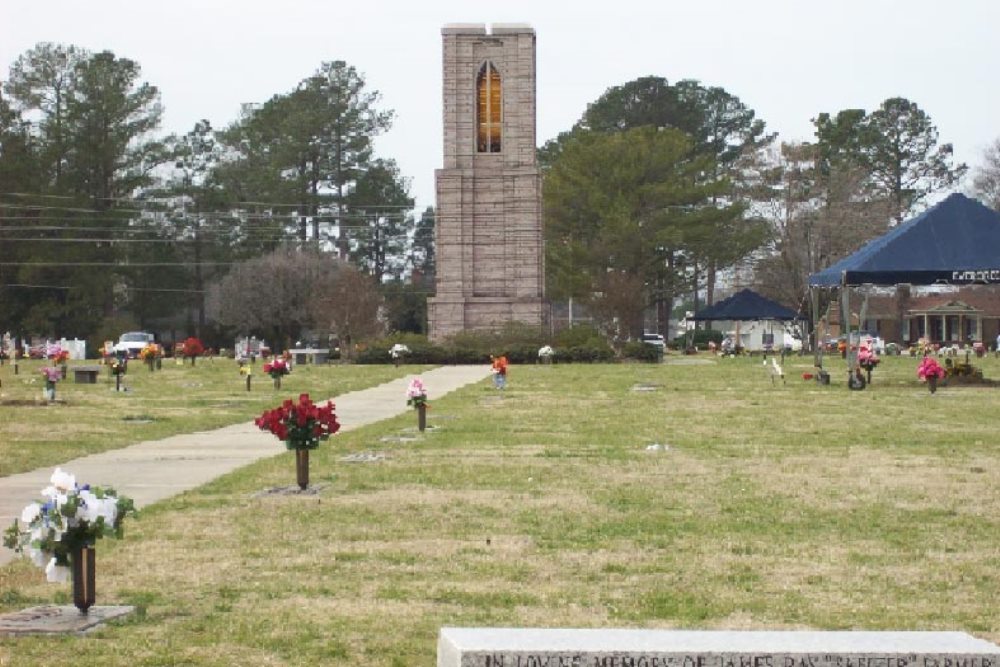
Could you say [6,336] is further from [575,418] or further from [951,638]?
[951,638]

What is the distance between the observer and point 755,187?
4124 inches

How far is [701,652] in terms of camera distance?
21.0 ft

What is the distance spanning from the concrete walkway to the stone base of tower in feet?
144

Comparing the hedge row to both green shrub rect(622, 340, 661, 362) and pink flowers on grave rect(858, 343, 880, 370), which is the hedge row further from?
pink flowers on grave rect(858, 343, 880, 370)

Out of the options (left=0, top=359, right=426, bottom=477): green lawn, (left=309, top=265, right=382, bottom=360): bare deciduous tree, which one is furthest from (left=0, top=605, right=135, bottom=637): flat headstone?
(left=309, top=265, right=382, bottom=360): bare deciduous tree

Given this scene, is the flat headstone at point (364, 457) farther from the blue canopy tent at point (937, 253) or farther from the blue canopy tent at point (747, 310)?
the blue canopy tent at point (747, 310)

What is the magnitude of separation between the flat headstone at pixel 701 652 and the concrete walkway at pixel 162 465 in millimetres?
7361

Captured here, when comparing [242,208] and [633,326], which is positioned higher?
[242,208]

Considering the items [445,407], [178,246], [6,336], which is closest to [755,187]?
[178,246]

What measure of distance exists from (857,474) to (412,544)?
7388 mm

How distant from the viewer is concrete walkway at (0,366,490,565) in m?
18.1

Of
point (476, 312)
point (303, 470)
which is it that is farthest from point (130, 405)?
point (476, 312)

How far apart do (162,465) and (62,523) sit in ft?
37.9

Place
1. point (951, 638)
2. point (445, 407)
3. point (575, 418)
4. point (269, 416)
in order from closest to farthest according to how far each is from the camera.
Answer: point (951, 638), point (269, 416), point (575, 418), point (445, 407)
